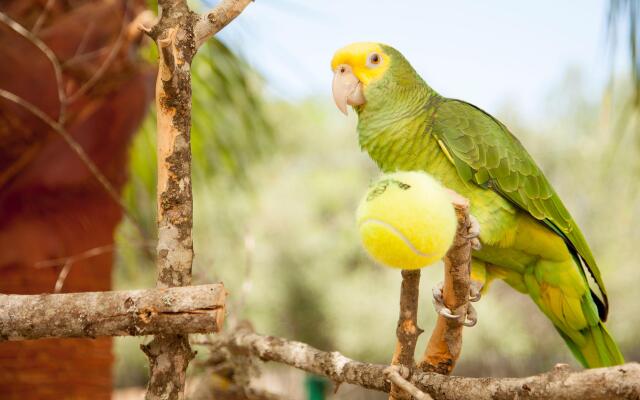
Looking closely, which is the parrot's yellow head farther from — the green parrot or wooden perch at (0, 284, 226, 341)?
wooden perch at (0, 284, 226, 341)

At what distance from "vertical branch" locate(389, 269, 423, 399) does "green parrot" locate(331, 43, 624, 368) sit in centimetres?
30

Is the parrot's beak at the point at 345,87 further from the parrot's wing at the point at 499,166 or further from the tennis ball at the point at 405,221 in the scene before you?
the tennis ball at the point at 405,221

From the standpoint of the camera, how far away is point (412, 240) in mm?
521

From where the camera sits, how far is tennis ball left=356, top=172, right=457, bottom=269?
517 millimetres

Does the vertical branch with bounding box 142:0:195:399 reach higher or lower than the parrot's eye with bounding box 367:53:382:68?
lower

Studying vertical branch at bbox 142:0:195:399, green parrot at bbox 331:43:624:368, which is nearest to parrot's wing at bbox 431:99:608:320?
green parrot at bbox 331:43:624:368

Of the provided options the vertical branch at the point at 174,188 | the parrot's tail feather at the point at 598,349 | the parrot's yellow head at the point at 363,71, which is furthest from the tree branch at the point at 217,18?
the parrot's tail feather at the point at 598,349

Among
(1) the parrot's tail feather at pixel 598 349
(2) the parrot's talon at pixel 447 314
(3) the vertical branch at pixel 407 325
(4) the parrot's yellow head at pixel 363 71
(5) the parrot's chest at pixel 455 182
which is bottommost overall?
(3) the vertical branch at pixel 407 325

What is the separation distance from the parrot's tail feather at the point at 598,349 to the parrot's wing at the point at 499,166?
0.12 ft

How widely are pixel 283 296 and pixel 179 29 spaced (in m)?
4.70

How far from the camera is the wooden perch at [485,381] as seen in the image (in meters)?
0.50

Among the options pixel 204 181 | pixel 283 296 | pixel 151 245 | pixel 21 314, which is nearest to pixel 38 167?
pixel 151 245

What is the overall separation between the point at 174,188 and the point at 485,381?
390 mm

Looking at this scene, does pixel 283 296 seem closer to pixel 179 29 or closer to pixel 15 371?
pixel 15 371
